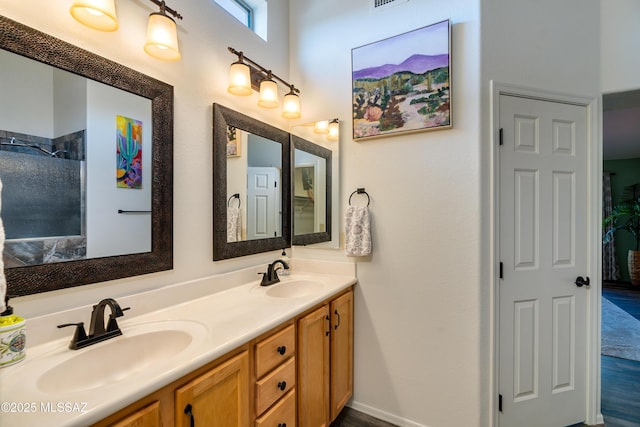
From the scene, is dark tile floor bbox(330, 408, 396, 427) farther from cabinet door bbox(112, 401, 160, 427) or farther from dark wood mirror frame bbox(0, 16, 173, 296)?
dark wood mirror frame bbox(0, 16, 173, 296)

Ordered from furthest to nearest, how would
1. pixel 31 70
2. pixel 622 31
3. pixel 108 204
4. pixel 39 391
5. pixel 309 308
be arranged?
pixel 622 31, pixel 309 308, pixel 108 204, pixel 31 70, pixel 39 391

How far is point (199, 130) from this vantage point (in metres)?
1.50

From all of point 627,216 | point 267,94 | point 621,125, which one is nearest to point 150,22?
point 267,94

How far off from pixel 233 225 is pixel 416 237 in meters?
1.15

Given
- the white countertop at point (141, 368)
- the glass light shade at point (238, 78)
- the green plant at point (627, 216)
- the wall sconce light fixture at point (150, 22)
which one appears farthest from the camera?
the green plant at point (627, 216)

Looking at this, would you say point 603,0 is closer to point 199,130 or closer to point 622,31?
point 622,31

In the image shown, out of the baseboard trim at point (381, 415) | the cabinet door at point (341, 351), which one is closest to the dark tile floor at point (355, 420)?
the baseboard trim at point (381, 415)

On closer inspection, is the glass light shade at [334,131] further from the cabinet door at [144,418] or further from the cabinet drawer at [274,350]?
the cabinet door at [144,418]

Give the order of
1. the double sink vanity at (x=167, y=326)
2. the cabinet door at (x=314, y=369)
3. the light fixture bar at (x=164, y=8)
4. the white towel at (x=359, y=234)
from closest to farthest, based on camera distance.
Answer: the double sink vanity at (x=167, y=326) → the light fixture bar at (x=164, y=8) → the cabinet door at (x=314, y=369) → the white towel at (x=359, y=234)

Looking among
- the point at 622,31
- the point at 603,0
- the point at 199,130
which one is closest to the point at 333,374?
the point at 199,130

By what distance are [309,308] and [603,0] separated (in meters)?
2.55

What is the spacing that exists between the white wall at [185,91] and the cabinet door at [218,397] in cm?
58

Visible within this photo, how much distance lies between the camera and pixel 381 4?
183cm

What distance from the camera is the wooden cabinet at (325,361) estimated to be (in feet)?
4.56
